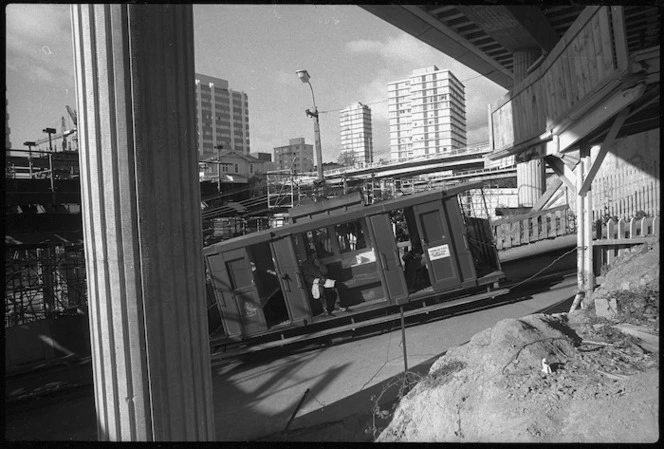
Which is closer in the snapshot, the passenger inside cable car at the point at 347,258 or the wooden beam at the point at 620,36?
the wooden beam at the point at 620,36

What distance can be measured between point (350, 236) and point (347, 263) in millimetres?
641

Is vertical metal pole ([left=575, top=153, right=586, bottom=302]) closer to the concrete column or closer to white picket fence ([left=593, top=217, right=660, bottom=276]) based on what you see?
white picket fence ([left=593, top=217, right=660, bottom=276])

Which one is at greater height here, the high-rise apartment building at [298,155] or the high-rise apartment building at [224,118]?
the high-rise apartment building at [224,118]

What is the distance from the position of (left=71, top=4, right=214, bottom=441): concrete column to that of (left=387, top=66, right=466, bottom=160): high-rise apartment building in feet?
245

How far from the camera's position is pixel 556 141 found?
7.64 m

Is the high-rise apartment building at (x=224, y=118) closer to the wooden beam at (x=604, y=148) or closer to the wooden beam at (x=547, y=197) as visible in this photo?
the wooden beam at (x=547, y=197)

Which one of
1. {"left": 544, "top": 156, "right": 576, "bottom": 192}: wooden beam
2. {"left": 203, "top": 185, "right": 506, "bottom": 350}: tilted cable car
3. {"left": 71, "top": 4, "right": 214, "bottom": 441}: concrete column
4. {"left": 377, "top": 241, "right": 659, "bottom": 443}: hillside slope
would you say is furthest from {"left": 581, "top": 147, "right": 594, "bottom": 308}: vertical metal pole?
{"left": 71, "top": 4, "right": 214, "bottom": 441}: concrete column

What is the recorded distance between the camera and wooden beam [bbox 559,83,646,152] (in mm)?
4967

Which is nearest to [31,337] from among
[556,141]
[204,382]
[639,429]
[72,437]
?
[72,437]

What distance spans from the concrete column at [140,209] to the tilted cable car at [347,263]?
19.8ft

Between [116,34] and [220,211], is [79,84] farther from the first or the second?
[220,211]

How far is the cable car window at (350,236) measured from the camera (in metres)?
9.84

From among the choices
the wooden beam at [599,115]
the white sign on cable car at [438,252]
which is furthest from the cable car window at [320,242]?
the wooden beam at [599,115]

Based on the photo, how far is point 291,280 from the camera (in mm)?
9461
